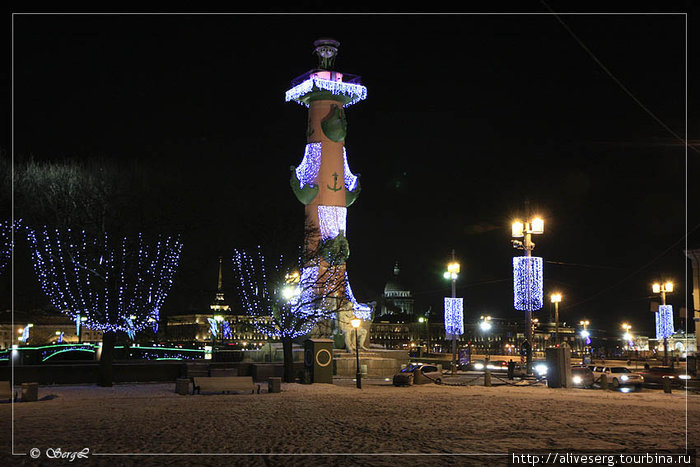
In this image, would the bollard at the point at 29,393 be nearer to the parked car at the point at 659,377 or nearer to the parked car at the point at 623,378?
the parked car at the point at 623,378

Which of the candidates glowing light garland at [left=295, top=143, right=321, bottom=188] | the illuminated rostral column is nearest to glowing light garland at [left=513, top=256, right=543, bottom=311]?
the illuminated rostral column

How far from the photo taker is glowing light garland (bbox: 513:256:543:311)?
3516cm

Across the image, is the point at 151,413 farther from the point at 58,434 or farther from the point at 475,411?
A: the point at 475,411

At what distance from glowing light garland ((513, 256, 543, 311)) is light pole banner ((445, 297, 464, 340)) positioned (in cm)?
1192

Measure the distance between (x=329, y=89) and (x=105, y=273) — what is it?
24.5 metres

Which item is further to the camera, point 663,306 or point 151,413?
point 663,306

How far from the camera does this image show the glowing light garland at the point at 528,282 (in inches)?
1384

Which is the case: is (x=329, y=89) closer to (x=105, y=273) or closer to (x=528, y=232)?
(x=528, y=232)

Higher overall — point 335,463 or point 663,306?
point 663,306

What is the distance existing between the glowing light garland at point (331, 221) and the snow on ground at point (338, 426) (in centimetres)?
2559

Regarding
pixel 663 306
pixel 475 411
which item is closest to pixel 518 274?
pixel 475 411

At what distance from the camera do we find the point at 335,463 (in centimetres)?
1232

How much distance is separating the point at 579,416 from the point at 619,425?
6.99 ft

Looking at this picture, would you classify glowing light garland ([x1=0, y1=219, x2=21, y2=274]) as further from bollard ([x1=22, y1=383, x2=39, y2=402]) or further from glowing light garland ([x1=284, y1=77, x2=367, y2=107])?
glowing light garland ([x1=284, y1=77, x2=367, y2=107])
